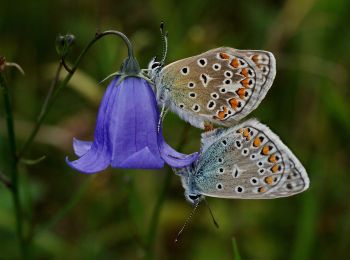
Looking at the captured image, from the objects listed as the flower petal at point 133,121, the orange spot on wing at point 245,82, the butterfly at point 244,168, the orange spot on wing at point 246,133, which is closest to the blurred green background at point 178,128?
the butterfly at point 244,168

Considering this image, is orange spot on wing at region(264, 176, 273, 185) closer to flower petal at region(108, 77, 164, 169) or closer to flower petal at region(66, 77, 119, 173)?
flower petal at region(108, 77, 164, 169)

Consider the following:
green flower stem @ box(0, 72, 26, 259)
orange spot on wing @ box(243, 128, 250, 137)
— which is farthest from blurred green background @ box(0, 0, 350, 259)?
orange spot on wing @ box(243, 128, 250, 137)

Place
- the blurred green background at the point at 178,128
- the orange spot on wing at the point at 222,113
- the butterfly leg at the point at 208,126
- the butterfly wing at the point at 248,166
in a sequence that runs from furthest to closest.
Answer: the blurred green background at the point at 178,128, the butterfly leg at the point at 208,126, the orange spot on wing at the point at 222,113, the butterfly wing at the point at 248,166

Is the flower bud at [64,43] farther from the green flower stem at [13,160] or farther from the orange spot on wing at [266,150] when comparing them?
the orange spot on wing at [266,150]

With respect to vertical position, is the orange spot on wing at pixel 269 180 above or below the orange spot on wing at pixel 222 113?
below

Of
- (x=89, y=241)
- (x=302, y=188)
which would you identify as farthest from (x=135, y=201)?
(x=302, y=188)

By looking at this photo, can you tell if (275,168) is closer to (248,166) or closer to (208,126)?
(248,166)

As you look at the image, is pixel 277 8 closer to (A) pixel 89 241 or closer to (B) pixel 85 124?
(B) pixel 85 124
